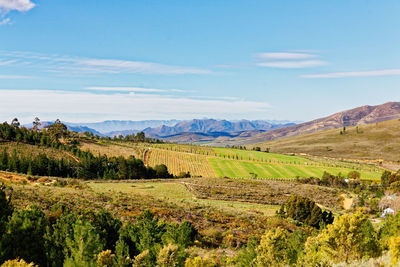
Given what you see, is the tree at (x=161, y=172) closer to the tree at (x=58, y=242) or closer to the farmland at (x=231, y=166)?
the farmland at (x=231, y=166)

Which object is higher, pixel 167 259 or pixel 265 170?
pixel 167 259

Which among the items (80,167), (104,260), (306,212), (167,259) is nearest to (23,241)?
(104,260)

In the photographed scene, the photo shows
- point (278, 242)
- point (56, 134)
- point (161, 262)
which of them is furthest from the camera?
point (56, 134)

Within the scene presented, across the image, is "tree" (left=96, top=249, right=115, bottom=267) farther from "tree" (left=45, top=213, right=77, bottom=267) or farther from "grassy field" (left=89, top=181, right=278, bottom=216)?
"grassy field" (left=89, top=181, right=278, bottom=216)

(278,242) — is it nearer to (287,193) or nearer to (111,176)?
(287,193)

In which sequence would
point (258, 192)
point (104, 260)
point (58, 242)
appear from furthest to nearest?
point (258, 192) < point (58, 242) < point (104, 260)

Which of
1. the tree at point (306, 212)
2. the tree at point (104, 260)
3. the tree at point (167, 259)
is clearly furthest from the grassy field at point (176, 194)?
the tree at point (167, 259)

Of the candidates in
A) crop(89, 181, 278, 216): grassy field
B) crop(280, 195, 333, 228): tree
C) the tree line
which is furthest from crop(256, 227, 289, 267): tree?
the tree line

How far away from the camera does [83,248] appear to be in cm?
1580

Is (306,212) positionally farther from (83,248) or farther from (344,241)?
(83,248)

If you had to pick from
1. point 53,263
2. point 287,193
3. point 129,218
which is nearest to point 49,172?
point 129,218

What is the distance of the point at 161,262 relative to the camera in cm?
1398

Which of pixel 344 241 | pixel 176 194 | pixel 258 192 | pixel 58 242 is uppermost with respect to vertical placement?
pixel 58 242

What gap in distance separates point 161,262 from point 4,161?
91.5 meters
